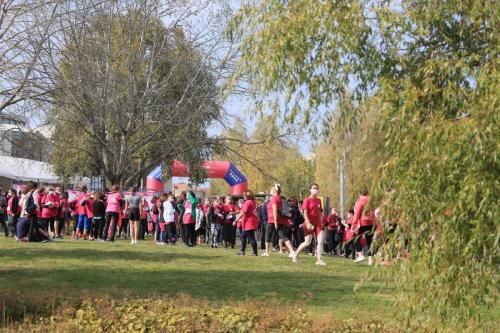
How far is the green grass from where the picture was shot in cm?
1223

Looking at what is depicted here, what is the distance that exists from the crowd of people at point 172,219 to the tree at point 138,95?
13.8 ft

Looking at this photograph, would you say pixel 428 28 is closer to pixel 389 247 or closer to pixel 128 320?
pixel 389 247

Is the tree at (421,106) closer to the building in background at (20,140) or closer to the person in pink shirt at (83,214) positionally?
the building in background at (20,140)

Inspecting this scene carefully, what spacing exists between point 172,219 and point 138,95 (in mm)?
10572

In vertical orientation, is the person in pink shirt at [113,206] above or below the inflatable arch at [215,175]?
below

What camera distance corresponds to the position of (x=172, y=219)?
26.5m

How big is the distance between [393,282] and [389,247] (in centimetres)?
35

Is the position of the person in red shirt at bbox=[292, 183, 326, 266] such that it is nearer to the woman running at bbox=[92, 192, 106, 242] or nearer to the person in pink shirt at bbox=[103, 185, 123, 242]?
the person in pink shirt at bbox=[103, 185, 123, 242]

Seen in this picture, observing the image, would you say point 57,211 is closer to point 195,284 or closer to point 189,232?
point 189,232

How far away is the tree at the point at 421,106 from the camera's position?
6.33 meters

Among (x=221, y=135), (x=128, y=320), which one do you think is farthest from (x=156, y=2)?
(x=128, y=320)

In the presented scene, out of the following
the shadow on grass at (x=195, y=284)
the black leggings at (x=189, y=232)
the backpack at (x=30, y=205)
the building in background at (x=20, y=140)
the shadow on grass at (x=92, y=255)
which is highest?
the building in background at (x=20, y=140)

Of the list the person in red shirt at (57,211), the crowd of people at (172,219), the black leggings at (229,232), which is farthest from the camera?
the black leggings at (229,232)

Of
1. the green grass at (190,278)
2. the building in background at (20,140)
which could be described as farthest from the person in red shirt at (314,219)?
the building in background at (20,140)
